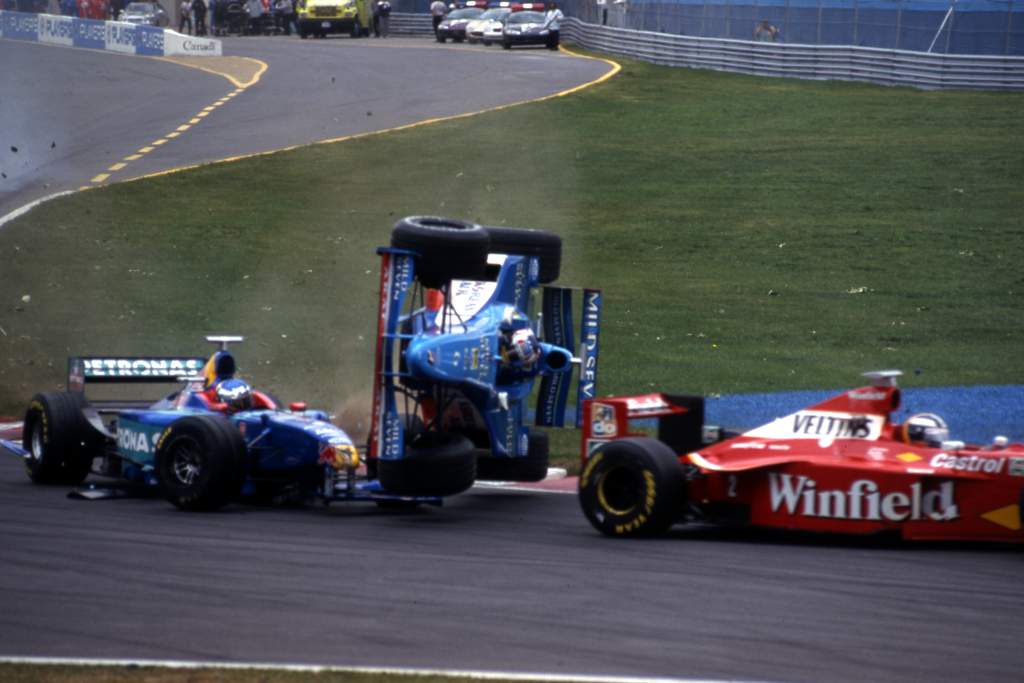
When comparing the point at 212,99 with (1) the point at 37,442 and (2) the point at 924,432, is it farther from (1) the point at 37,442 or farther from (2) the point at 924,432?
→ (2) the point at 924,432

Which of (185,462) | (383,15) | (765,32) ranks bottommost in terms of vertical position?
(185,462)

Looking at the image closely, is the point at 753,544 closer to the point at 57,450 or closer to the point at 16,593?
the point at 16,593

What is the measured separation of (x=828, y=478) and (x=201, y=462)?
4274 millimetres

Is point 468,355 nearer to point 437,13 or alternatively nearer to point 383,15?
point 437,13

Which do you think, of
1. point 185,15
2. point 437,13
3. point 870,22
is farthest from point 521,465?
point 437,13

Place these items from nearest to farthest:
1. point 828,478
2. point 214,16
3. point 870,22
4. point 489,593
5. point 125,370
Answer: point 489,593
point 828,478
point 125,370
point 870,22
point 214,16

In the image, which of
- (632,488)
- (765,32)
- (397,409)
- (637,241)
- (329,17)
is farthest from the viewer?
(329,17)

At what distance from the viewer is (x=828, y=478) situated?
33.3ft

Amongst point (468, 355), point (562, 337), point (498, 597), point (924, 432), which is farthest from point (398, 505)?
point (924, 432)

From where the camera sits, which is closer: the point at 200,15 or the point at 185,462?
the point at 185,462

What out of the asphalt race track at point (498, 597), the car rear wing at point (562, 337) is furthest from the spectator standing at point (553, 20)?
the asphalt race track at point (498, 597)

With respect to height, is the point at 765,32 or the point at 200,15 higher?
the point at 200,15

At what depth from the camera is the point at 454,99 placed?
41031 millimetres

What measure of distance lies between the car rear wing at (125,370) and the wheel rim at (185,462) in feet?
5.80
